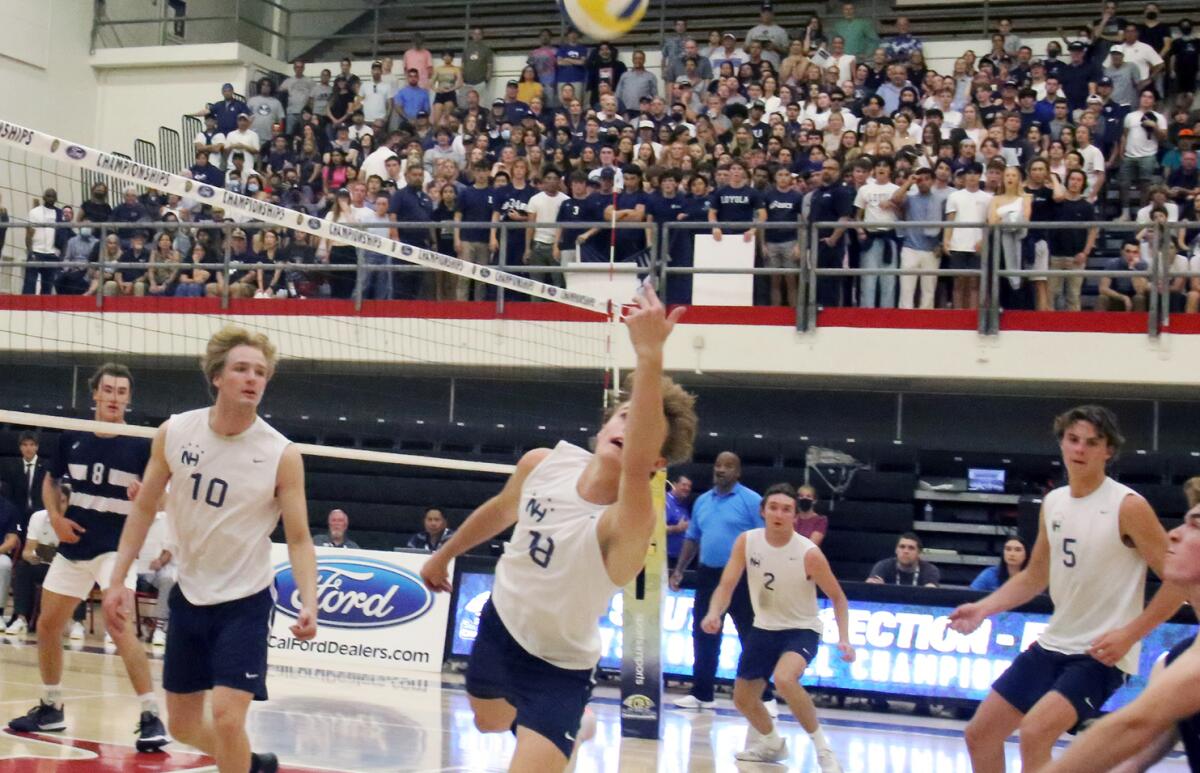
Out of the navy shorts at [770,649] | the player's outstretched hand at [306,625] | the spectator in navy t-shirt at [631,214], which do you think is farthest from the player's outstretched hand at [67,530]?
the spectator in navy t-shirt at [631,214]

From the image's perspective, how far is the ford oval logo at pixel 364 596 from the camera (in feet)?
42.7

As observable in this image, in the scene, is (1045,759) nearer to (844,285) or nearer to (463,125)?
(844,285)

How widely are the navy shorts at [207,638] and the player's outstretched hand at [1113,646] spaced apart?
10.1 ft

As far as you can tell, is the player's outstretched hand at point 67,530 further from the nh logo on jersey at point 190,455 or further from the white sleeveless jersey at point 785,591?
the white sleeveless jersey at point 785,591

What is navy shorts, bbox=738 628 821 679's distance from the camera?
29.1ft

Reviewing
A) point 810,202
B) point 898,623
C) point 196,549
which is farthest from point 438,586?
point 810,202

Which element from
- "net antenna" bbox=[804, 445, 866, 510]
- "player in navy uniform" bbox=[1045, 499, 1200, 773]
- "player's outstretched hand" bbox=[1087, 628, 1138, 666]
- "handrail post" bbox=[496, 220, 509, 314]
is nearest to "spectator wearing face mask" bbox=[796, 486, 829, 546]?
"net antenna" bbox=[804, 445, 866, 510]

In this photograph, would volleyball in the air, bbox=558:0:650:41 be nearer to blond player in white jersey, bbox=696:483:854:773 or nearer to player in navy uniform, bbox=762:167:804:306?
player in navy uniform, bbox=762:167:804:306

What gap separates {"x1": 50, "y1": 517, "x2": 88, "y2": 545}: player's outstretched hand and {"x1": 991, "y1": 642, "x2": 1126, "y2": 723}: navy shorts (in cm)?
480

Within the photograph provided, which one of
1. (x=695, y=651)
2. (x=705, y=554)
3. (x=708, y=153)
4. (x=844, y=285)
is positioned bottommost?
(x=695, y=651)

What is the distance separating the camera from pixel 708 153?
53.1ft

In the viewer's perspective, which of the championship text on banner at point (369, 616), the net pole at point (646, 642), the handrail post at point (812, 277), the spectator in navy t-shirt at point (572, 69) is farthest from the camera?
the spectator in navy t-shirt at point (572, 69)

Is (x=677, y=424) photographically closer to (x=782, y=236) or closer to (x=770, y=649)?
(x=770, y=649)

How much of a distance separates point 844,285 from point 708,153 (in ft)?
7.76
